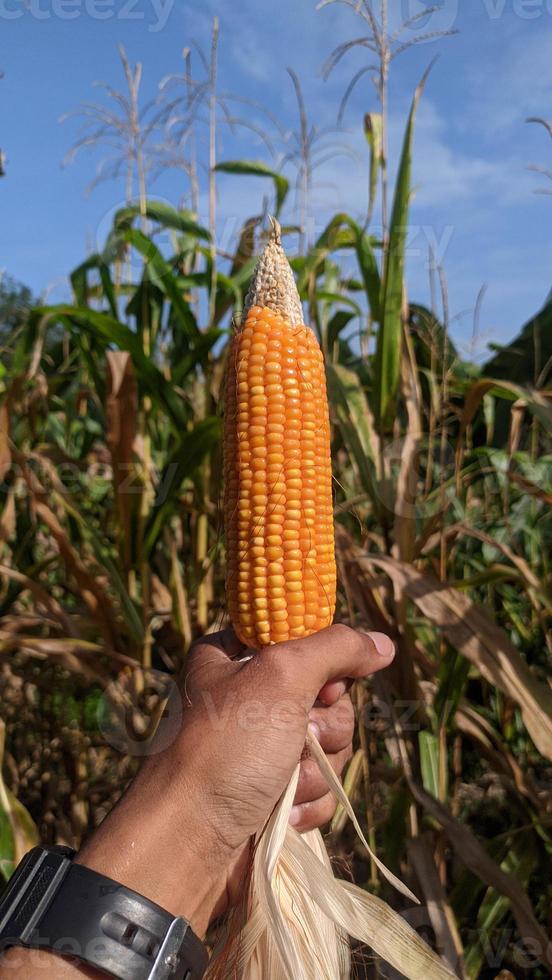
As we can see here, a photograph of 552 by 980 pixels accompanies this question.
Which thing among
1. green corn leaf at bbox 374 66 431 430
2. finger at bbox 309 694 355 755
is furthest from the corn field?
finger at bbox 309 694 355 755

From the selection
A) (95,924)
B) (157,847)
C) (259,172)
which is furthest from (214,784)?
(259,172)

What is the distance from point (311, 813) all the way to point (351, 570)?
902 millimetres

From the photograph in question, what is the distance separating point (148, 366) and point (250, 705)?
1.62 m

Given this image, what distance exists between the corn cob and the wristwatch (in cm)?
50

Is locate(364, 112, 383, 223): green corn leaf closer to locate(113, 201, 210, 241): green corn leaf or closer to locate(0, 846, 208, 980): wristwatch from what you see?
locate(113, 201, 210, 241): green corn leaf

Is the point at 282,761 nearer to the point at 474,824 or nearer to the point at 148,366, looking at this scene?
the point at 148,366

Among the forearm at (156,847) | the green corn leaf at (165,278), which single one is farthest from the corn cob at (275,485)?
the green corn leaf at (165,278)

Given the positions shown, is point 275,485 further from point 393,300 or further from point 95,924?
point 393,300

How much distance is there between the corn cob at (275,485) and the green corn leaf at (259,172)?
6.68ft

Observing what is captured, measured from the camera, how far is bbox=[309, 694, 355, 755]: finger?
1566 mm

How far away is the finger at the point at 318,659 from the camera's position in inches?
51.6

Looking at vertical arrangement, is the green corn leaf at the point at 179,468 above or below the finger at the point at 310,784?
above

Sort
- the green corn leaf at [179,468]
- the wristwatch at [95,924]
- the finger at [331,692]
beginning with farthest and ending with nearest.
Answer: the green corn leaf at [179,468]
the finger at [331,692]
the wristwatch at [95,924]

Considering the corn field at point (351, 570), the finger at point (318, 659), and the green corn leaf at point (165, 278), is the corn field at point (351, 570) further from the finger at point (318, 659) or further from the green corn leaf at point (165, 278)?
the finger at point (318, 659)
